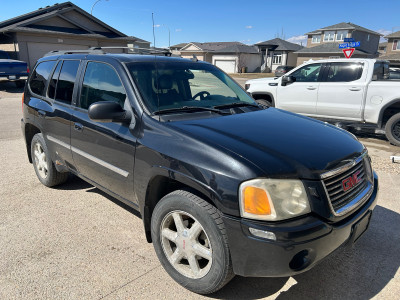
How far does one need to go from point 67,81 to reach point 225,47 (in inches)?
2169

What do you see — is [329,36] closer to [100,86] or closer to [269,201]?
[100,86]

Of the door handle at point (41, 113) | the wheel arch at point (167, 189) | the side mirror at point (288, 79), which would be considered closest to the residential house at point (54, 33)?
the side mirror at point (288, 79)

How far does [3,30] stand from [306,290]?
25543 mm

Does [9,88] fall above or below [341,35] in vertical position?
below

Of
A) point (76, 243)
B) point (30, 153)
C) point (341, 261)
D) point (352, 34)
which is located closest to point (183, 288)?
point (76, 243)

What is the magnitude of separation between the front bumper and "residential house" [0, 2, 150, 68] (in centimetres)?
2149

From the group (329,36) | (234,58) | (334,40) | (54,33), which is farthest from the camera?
(234,58)

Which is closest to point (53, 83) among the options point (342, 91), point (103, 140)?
point (103, 140)

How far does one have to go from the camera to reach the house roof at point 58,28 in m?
22.8

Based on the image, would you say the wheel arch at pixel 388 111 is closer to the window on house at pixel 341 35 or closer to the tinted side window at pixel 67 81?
the tinted side window at pixel 67 81

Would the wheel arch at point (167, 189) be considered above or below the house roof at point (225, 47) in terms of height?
below

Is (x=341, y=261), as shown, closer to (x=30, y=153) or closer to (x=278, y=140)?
(x=278, y=140)

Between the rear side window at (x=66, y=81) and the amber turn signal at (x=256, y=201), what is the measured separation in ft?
8.47

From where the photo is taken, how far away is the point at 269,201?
2.07 m
